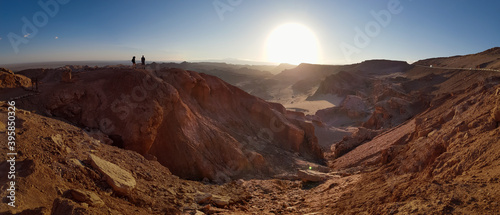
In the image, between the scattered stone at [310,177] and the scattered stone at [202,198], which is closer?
the scattered stone at [202,198]

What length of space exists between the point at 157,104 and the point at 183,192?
488cm

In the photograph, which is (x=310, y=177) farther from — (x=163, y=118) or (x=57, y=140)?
(x=57, y=140)

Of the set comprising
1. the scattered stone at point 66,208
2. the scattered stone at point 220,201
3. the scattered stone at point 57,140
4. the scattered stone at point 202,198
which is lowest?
the scattered stone at point 220,201

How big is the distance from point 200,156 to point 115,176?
204 inches

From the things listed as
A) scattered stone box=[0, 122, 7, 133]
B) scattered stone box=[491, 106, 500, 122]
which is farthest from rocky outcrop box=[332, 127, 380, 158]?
scattered stone box=[0, 122, 7, 133]

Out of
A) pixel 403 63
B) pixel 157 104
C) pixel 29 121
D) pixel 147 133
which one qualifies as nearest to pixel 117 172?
pixel 29 121

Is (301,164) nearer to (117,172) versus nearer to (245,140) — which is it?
(245,140)

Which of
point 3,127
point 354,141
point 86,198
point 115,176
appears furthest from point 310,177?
point 354,141

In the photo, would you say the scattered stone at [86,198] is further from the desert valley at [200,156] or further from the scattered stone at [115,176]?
the scattered stone at [115,176]

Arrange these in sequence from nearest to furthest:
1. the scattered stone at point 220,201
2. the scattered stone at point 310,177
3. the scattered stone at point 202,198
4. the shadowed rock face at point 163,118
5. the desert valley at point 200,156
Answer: the desert valley at point 200,156, the scattered stone at point 202,198, the scattered stone at point 220,201, the shadowed rock face at point 163,118, the scattered stone at point 310,177

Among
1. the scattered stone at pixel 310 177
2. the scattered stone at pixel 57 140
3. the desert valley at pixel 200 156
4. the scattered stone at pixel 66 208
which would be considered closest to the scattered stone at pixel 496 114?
the desert valley at pixel 200 156

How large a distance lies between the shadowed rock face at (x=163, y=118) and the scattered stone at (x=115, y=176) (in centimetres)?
329

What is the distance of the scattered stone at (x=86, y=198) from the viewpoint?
4.98m

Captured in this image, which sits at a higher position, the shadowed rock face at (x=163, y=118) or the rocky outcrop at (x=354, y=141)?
the shadowed rock face at (x=163, y=118)
